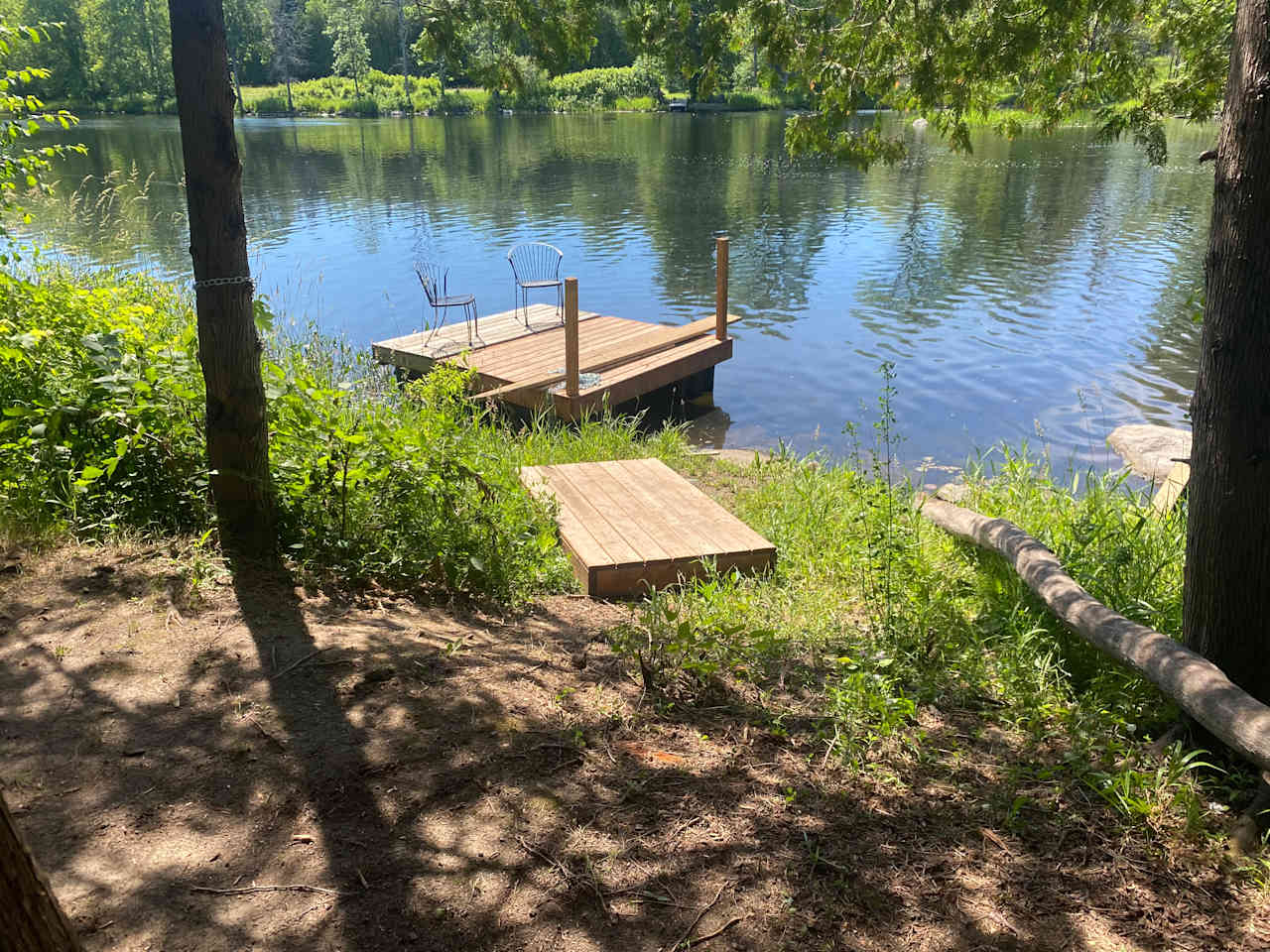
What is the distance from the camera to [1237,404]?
305 centimetres

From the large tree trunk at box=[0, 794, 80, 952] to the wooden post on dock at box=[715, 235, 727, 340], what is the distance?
36.4ft

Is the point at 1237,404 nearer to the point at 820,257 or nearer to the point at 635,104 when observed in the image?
the point at 820,257

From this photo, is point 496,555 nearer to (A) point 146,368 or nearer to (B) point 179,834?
(A) point 146,368

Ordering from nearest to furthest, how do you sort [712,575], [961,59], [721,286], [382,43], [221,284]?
[221,284] < [712,575] < [961,59] < [721,286] < [382,43]

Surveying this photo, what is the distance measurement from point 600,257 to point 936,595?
16.3 metres

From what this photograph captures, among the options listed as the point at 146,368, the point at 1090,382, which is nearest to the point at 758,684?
the point at 146,368

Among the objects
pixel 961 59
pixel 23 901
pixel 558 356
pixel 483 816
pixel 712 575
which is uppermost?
pixel 961 59

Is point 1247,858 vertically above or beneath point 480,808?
beneath

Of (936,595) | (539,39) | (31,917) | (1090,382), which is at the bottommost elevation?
(1090,382)

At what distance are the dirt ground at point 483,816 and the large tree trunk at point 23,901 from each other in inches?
25.2

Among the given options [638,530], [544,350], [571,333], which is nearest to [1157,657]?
[638,530]

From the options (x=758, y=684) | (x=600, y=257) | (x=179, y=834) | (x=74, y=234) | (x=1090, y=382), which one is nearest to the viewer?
(x=179, y=834)

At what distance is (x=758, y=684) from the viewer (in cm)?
350

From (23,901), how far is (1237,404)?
3.39 metres
